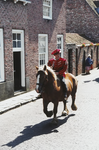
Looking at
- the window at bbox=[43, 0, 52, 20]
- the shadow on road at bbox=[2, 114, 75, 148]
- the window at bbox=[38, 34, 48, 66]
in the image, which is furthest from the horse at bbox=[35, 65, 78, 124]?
the window at bbox=[43, 0, 52, 20]

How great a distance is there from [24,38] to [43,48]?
268 cm

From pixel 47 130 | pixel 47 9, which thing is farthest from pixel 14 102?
pixel 47 9

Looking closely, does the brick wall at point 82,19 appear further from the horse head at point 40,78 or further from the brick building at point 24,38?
the horse head at point 40,78

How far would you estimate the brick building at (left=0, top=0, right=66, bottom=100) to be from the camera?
39.2ft

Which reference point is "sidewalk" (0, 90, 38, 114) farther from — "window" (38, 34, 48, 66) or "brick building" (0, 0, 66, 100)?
"window" (38, 34, 48, 66)

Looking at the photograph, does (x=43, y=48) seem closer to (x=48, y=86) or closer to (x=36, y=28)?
(x=36, y=28)

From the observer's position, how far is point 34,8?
14.4m

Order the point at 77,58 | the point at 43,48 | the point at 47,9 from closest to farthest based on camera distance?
the point at 43,48 < the point at 47,9 < the point at 77,58

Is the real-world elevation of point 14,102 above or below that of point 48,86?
below

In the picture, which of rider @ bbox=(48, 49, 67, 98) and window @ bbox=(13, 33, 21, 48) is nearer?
rider @ bbox=(48, 49, 67, 98)

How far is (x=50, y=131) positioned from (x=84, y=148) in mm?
1560

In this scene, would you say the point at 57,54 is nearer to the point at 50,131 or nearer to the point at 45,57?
the point at 50,131

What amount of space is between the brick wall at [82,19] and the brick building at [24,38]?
47.4 ft

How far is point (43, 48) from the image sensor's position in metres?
15.9
